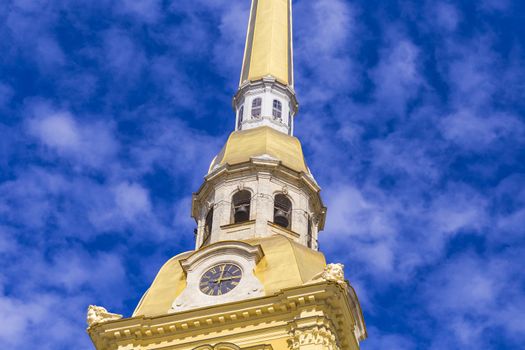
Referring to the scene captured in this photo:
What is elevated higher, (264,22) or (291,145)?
(264,22)

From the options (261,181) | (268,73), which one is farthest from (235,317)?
(268,73)

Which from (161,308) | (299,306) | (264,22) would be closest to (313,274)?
(299,306)

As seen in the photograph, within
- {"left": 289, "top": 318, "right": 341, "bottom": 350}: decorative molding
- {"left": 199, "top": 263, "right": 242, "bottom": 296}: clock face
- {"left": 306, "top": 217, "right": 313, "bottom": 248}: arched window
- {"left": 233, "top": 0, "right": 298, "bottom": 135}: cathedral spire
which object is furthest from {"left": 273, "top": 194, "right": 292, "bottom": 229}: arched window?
{"left": 289, "top": 318, "right": 341, "bottom": 350}: decorative molding

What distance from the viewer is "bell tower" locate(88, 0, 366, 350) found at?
5516 cm

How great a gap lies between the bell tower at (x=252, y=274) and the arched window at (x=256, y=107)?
3.3 inches

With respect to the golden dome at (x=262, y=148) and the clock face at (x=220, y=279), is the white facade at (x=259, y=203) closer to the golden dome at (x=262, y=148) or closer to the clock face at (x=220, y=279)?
the golden dome at (x=262, y=148)

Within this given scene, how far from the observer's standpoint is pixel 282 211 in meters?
65.1

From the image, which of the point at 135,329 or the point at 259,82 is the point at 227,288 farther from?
the point at 259,82

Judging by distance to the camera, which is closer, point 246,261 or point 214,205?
point 246,261

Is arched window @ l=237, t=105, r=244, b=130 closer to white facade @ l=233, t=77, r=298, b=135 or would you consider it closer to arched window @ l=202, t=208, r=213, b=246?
white facade @ l=233, t=77, r=298, b=135

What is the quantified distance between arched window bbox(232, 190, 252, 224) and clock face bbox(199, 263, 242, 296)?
591 centimetres

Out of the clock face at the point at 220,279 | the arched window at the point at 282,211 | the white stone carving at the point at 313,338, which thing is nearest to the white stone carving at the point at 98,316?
the clock face at the point at 220,279

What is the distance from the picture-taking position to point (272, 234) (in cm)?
6206

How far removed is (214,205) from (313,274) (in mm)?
9391
